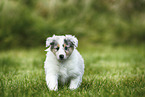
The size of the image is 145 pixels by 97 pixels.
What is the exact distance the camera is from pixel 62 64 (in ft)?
8.74

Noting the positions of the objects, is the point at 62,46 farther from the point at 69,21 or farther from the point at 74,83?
the point at 69,21

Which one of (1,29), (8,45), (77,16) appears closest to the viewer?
(1,29)

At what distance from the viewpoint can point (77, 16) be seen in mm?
7648

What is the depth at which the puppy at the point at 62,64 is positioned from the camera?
255cm

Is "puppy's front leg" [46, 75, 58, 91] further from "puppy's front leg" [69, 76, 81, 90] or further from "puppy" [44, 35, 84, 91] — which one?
"puppy's front leg" [69, 76, 81, 90]

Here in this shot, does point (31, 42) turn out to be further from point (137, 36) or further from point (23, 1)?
point (137, 36)

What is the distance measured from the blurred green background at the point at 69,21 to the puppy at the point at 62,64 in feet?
13.5

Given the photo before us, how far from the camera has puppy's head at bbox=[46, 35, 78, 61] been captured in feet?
8.18

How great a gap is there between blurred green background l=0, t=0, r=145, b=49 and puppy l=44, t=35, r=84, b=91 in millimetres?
4126

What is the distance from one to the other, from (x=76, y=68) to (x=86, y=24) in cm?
581

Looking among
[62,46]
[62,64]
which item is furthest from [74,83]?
[62,46]

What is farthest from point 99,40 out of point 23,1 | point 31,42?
point 23,1

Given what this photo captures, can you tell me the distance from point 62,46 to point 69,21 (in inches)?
207

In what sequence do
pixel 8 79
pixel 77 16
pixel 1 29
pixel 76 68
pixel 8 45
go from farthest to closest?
1. pixel 77 16
2. pixel 8 45
3. pixel 1 29
4. pixel 8 79
5. pixel 76 68
